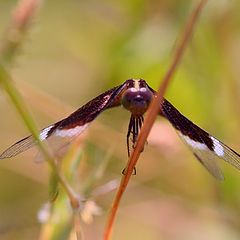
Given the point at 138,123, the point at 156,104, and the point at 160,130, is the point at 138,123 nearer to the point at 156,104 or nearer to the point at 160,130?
the point at 156,104

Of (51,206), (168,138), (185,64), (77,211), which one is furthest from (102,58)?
(77,211)

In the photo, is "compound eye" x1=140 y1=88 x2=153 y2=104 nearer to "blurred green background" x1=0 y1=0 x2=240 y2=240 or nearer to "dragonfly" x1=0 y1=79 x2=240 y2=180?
"dragonfly" x1=0 y1=79 x2=240 y2=180

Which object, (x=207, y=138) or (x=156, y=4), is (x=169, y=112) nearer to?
(x=207, y=138)

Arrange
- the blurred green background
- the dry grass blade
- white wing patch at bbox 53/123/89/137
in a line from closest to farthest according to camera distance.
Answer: the dry grass blade
white wing patch at bbox 53/123/89/137
the blurred green background

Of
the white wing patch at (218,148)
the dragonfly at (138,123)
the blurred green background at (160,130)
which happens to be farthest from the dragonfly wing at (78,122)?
the blurred green background at (160,130)

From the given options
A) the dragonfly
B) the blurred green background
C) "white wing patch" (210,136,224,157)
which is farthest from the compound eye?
the blurred green background

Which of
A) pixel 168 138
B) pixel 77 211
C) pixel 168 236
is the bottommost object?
pixel 168 236
